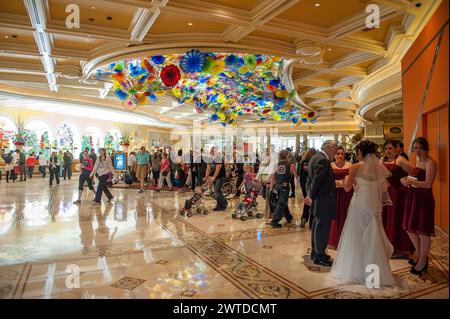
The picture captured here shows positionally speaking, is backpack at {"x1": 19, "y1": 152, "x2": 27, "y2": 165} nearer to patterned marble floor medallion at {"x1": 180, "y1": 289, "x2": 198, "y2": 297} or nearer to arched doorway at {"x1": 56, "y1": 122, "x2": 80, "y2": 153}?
arched doorway at {"x1": 56, "y1": 122, "x2": 80, "y2": 153}

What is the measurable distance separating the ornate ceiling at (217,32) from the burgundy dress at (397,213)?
2.86 metres

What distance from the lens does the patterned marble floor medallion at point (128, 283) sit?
2.92 meters

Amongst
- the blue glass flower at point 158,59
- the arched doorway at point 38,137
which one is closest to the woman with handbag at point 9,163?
the arched doorway at point 38,137

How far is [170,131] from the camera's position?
83.8 ft

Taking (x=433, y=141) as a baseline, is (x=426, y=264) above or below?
below

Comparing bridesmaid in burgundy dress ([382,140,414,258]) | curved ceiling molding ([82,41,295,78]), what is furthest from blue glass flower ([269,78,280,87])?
bridesmaid in burgundy dress ([382,140,414,258])

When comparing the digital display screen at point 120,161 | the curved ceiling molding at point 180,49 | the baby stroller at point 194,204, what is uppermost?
the curved ceiling molding at point 180,49

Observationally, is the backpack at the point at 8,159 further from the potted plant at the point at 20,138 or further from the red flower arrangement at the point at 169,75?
the red flower arrangement at the point at 169,75

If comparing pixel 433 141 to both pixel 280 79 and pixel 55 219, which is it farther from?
pixel 280 79

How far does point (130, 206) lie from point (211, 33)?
439 cm

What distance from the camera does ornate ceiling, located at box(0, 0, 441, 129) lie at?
211 inches

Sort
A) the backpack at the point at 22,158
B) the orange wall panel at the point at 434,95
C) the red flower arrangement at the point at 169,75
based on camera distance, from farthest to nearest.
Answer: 1. the backpack at the point at 22,158
2. the red flower arrangement at the point at 169,75
3. the orange wall panel at the point at 434,95
